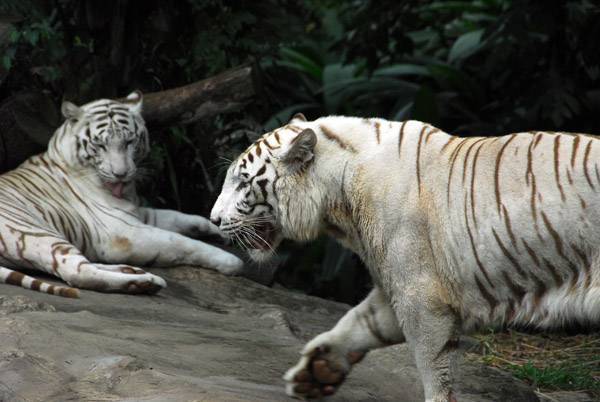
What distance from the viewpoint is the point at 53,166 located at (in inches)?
202

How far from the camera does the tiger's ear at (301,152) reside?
3.04 meters

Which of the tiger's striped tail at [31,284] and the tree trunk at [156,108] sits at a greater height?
the tree trunk at [156,108]

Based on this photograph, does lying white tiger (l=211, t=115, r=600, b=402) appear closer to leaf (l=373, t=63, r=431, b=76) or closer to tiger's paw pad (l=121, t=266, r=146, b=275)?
tiger's paw pad (l=121, t=266, r=146, b=275)

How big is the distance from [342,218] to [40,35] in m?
3.46

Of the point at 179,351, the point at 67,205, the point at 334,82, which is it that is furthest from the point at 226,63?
the point at 179,351

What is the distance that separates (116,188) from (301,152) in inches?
93.8

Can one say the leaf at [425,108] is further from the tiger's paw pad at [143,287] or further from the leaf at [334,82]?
the tiger's paw pad at [143,287]

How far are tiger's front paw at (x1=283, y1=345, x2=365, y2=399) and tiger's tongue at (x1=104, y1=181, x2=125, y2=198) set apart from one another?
2.47 meters

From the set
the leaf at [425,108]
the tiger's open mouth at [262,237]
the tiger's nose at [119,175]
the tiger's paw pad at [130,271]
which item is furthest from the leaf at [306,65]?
the tiger's open mouth at [262,237]

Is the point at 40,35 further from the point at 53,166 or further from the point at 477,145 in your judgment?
the point at 477,145

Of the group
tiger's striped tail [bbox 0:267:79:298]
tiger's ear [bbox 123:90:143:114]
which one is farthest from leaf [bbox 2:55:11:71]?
tiger's striped tail [bbox 0:267:79:298]

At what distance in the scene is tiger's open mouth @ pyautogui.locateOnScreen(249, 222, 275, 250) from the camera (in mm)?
3281

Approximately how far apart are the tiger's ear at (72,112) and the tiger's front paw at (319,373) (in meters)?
2.79

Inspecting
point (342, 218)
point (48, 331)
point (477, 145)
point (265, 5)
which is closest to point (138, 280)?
point (48, 331)
